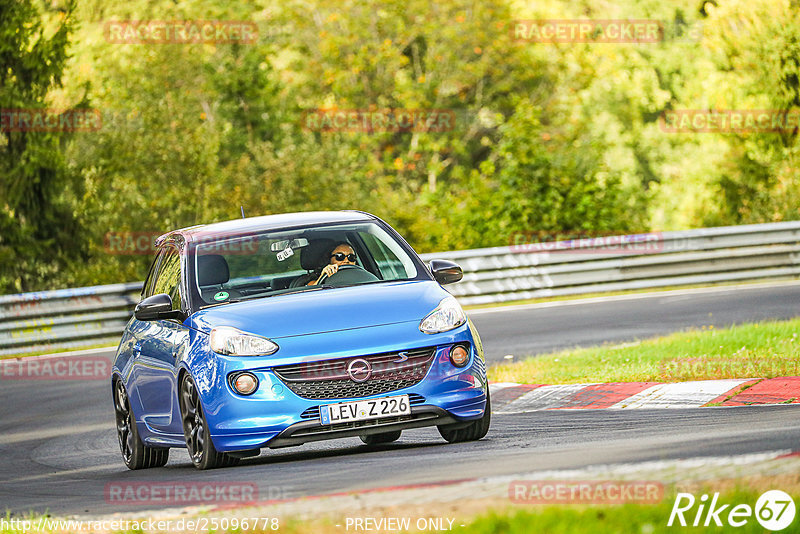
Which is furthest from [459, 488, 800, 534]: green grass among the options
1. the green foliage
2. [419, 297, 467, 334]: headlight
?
the green foliage

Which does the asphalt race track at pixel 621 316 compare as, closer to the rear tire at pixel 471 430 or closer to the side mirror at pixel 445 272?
the side mirror at pixel 445 272

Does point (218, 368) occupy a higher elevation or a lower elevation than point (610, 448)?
higher

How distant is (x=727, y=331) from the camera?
1473 cm

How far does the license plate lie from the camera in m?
8.39

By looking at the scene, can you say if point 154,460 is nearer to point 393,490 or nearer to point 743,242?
point 393,490

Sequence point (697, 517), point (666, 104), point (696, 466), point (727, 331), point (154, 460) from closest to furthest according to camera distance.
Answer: point (697, 517) < point (696, 466) < point (154, 460) < point (727, 331) < point (666, 104)

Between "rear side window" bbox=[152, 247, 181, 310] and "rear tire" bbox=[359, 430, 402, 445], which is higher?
"rear side window" bbox=[152, 247, 181, 310]

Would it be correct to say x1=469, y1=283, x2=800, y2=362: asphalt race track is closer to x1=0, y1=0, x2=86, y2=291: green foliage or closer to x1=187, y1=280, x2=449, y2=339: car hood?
x1=187, y1=280, x2=449, y2=339: car hood

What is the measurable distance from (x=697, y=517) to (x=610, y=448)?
265 centimetres

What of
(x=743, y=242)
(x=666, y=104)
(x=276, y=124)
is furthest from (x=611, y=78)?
(x=743, y=242)

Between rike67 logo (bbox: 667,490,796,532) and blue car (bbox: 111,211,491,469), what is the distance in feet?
11.0

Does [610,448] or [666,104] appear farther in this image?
[666,104]

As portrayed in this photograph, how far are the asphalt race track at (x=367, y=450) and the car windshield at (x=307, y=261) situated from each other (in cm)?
119

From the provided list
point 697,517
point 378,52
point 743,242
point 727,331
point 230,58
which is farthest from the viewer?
point 378,52
